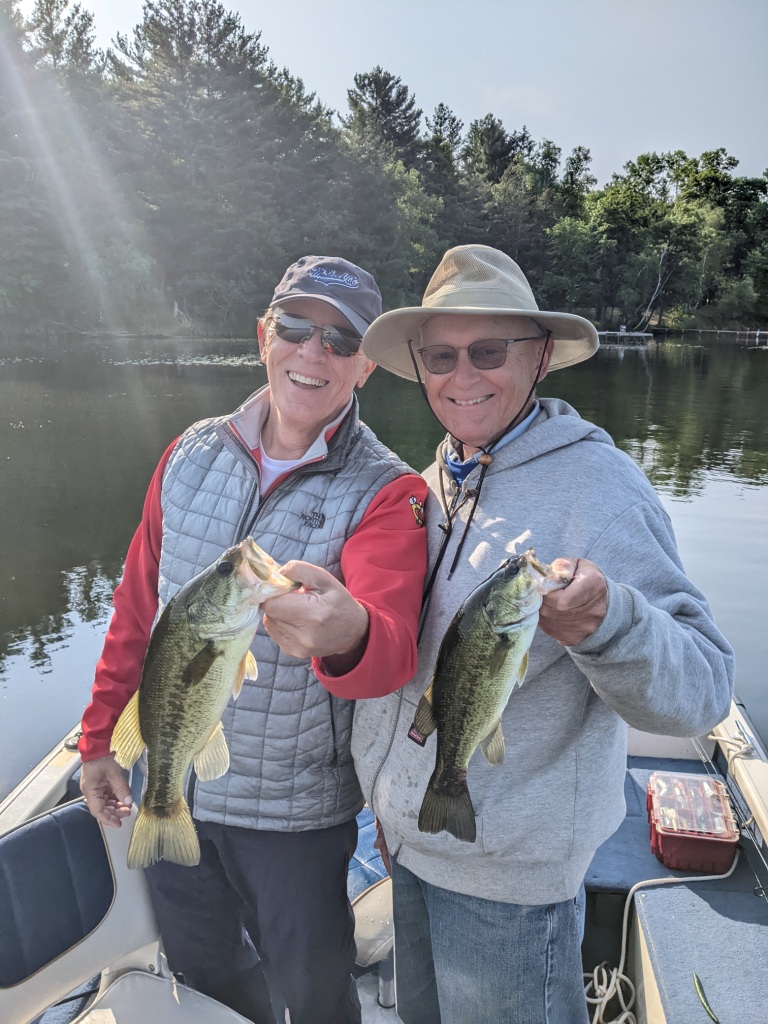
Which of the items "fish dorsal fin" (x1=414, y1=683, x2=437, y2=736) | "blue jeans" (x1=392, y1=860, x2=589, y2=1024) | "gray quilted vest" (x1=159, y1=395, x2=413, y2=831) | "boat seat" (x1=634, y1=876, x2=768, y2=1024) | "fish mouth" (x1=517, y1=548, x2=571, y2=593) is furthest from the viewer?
"boat seat" (x1=634, y1=876, x2=768, y2=1024)

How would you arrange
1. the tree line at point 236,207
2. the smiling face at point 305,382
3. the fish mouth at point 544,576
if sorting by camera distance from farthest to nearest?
the tree line at point 236,207 → the smiling face at point 305,382 → the fish mouth at point 544,576

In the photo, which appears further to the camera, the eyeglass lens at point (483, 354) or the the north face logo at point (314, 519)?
the the north face logo at point (314, 519)

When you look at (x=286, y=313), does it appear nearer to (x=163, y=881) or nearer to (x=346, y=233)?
(x=163, y=881)

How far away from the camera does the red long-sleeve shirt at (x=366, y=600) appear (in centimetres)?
186

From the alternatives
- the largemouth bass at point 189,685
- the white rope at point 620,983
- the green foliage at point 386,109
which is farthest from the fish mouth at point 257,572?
the green foliage at point 386,109

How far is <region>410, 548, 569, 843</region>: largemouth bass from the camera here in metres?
1.55

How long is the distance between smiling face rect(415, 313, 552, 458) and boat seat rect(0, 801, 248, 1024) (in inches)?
69.9

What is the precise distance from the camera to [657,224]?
60.4 meters

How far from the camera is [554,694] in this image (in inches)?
79.7

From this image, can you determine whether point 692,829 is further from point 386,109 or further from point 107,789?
point 386,109

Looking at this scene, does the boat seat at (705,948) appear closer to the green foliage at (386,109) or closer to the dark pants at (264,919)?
the dark pants at (264,919)

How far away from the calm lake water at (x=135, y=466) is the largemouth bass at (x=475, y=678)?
48 cm

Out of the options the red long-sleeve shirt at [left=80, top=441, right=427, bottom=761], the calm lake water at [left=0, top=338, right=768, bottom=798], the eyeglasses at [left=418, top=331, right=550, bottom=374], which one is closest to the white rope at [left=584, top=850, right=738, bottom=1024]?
the red long-sleeve shirt at [left=80, top=441, right=427, bottom=761]

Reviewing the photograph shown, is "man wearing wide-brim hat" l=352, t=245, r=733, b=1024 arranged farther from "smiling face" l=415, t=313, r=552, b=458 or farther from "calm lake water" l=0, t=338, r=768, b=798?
"calm lake water" l=0, t=338, r=768, b=798
